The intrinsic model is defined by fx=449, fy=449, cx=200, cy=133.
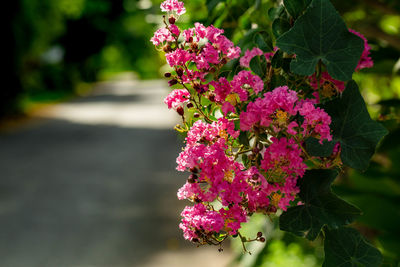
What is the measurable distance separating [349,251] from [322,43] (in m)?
0.44

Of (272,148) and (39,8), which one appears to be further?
(39,8)

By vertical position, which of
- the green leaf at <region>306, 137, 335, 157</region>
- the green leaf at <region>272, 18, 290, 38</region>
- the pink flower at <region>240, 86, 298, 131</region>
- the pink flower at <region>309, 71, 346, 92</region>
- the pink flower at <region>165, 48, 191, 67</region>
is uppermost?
the pink flower at <region>165, 48, 191, 67</region>

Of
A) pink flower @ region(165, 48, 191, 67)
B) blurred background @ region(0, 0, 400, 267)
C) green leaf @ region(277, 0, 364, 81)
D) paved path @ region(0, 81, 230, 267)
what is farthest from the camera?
paved path @ region(0, 81, 230, 267)

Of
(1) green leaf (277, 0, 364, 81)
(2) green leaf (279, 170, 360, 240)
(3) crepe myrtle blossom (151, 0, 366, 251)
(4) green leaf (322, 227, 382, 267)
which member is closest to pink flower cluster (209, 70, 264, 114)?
(3) crepe myrtle blossom (151, 0, 366, 251)

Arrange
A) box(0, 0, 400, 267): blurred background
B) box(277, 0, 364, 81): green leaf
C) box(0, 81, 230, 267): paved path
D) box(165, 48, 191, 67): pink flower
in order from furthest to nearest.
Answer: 1. box(0, 81, 230, 267): paved path
2. box(0, 0, 400, 267): blurred background
3. box(165, 48, 191, 67): pink flower
4. box(277, 0, 364, 81): green leaf

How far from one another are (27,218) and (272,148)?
19.0 feet

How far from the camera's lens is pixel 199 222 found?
0.93 metres

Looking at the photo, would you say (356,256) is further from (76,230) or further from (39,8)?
(39,8)

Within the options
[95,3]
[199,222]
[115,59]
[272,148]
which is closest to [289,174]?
[272,148]

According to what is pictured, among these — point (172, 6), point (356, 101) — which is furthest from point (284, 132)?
point (172, 6)

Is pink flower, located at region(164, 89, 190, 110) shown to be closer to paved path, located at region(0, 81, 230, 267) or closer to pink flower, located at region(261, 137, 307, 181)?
pink flower, located at region(261, 137, 307, 181)

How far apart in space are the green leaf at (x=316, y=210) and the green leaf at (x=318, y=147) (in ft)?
0.12

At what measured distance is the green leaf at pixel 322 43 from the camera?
884 millimetres

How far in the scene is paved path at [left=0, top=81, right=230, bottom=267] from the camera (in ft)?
16.5
